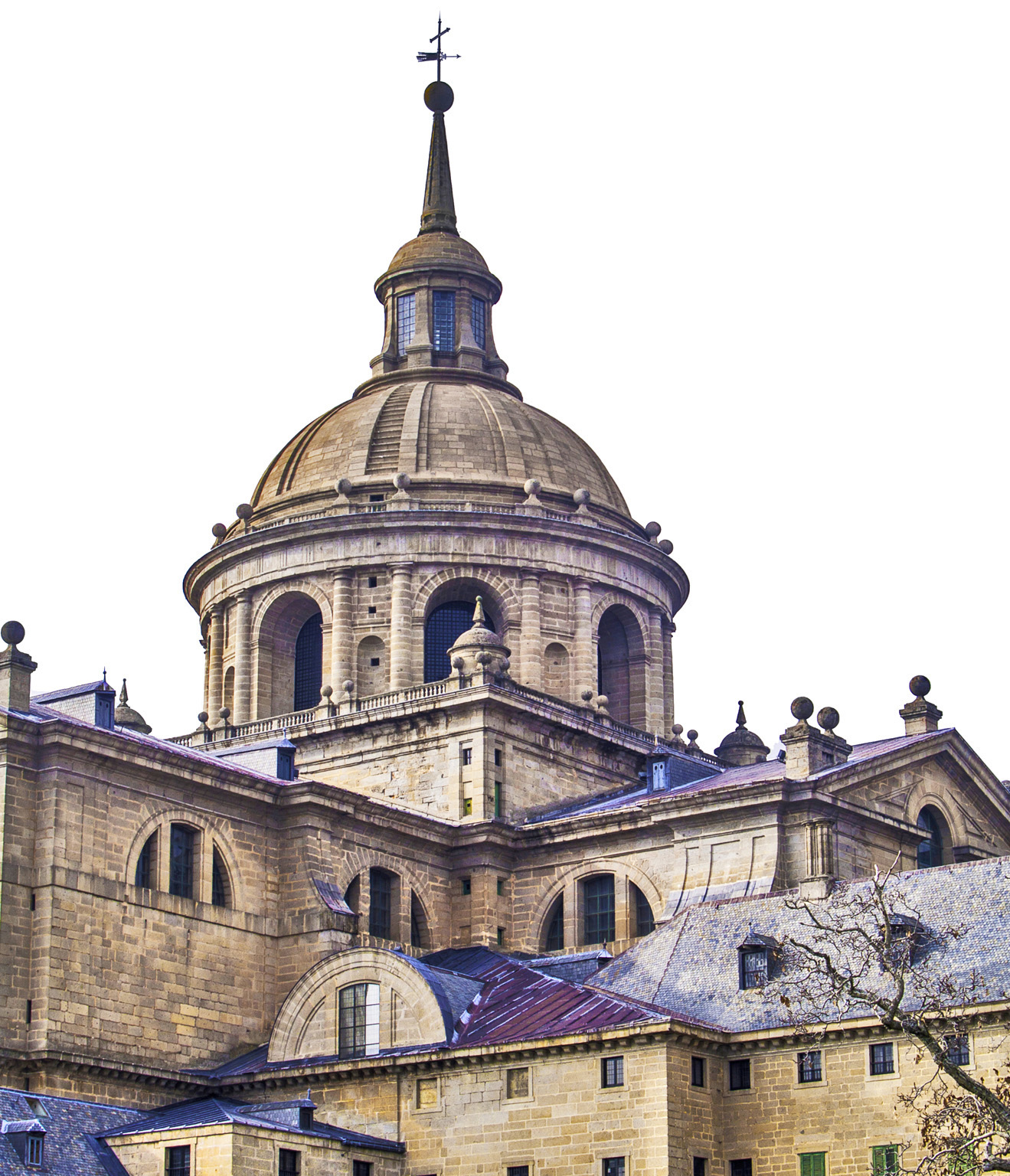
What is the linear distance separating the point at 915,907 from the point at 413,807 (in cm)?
1962

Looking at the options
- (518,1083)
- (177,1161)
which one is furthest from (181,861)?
(518,1083)

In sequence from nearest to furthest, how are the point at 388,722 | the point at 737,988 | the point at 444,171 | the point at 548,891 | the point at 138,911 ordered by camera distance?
1. the point at 737,988
2. the point at 138,911
3. the point at 548,891
4. the point at 388,722
5. the point at 444,171

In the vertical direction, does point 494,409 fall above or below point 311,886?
above

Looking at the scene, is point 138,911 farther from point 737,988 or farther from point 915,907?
point 915,907

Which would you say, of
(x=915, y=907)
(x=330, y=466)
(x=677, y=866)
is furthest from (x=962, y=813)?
(x=330, y=466)

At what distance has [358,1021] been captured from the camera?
177 feet

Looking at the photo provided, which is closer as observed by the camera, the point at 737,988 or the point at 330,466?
the point at 737,988

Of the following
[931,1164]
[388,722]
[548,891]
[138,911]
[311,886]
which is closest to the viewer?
[931,1164]

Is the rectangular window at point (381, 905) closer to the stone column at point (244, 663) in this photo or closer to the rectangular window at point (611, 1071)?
the stone column at point (244, 663)

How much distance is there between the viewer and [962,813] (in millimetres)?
66250

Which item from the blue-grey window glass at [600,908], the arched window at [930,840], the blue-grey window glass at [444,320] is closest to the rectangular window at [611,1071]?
the blue-grey window glass at [600,908]

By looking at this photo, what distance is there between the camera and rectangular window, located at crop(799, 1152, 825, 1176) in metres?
47.7

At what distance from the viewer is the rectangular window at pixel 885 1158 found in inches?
1810

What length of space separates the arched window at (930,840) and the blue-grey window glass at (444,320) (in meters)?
28.0
